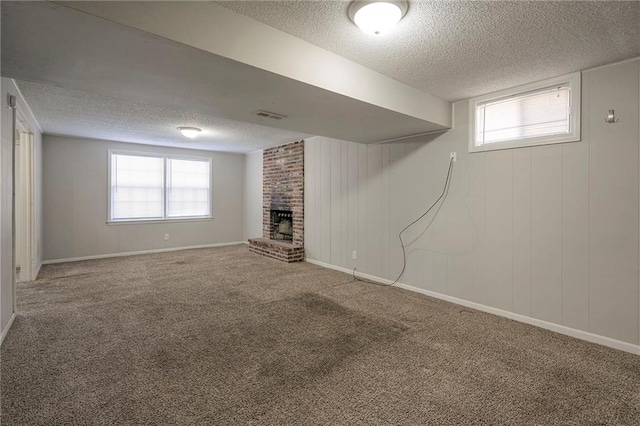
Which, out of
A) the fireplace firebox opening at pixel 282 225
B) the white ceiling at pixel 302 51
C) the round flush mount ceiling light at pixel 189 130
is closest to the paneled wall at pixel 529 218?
the white ceiling at pixel 302 51

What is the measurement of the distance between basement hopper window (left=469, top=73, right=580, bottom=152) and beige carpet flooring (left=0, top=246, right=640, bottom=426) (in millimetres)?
1889

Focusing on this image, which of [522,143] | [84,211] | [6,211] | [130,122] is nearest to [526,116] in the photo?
[522,143]

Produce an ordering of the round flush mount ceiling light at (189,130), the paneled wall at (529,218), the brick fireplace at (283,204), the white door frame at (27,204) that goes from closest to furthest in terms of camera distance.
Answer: the paneled wall at (529,218)
the white door frame at (27,204)
the round flush mount ceiling light at (189,130)
the brick fireplace at (283,204)

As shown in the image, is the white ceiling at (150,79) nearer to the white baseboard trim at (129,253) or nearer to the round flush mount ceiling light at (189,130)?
the round flush mount ceiling light at (189,130)

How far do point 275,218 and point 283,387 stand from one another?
17.1 feet

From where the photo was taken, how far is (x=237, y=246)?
7.72 meters

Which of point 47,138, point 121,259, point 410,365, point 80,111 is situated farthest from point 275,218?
point 410,365

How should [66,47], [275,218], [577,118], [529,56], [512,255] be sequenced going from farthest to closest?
[275,218] → [512,255] → [577,118] → [529,56] → [66,47]

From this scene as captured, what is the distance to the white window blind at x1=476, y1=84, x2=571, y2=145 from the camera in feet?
9.61

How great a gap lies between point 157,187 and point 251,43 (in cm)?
590

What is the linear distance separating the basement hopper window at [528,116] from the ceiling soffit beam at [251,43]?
113 centimetres

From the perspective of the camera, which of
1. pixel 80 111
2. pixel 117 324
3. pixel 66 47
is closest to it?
pixel 66 47

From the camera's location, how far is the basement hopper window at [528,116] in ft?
9.36

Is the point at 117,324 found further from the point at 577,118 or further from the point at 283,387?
the point at 577,118
